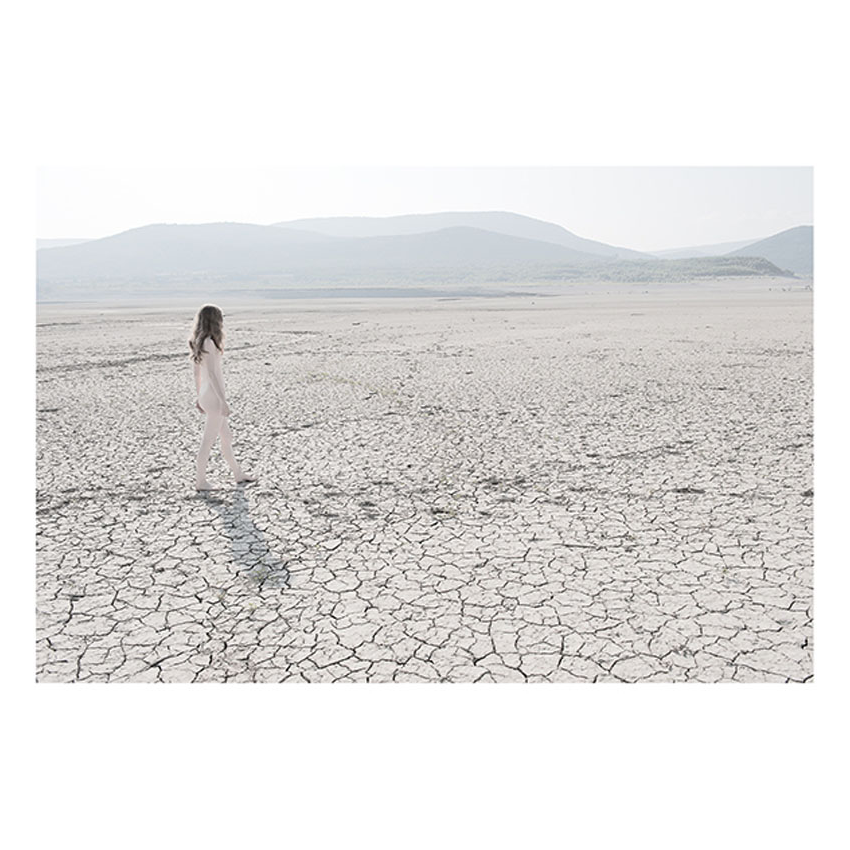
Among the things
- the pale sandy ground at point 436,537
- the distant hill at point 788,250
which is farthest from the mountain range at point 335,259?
the pale sandy ground at point 436,537

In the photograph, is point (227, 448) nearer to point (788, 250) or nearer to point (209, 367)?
point (209, 367)

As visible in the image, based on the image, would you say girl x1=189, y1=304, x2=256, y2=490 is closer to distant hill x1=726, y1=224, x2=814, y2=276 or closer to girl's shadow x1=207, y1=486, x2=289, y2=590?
girl's shadow x1=207, y1=486, x2=289, y2=590

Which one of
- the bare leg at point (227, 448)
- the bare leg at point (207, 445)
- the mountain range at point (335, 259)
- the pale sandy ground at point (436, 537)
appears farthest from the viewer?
the mountain range at point (335, 259)

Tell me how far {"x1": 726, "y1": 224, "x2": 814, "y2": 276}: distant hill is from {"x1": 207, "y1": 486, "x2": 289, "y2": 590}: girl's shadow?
13433 centimetres

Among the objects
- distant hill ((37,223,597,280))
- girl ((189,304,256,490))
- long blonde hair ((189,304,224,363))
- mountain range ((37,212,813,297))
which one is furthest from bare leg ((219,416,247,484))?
distant hill ((37,223,597,280))

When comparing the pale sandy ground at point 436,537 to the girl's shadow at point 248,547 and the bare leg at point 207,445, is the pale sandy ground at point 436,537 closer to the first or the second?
the girl's shadow at point 248,547

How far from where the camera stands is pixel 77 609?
3.69 m

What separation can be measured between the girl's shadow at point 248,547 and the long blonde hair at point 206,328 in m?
1.08

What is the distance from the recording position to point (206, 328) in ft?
16.3

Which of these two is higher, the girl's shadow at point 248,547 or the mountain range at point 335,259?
the mountain range at point 335,259

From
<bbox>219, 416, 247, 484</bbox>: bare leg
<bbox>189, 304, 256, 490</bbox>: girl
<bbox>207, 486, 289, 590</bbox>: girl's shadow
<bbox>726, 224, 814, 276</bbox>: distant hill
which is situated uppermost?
<bbox>726, 224, 814, 276</bbox>: distant hill

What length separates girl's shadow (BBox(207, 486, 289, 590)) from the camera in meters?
3.96

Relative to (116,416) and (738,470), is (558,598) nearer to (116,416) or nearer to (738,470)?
(738,470)

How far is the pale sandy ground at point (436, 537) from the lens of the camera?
325 cm
